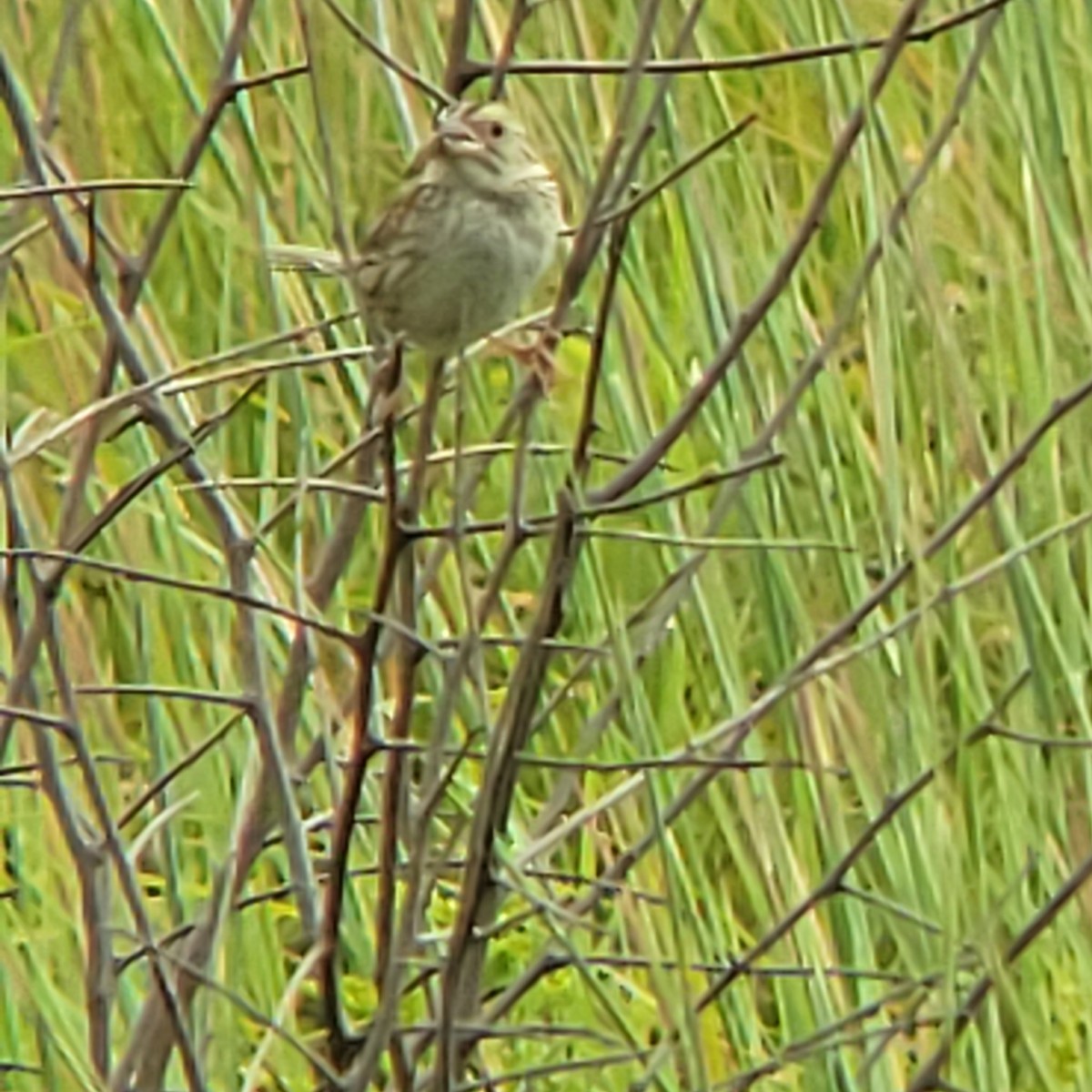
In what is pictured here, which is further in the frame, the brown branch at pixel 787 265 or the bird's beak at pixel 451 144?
the bird's beak at pixel 451 144

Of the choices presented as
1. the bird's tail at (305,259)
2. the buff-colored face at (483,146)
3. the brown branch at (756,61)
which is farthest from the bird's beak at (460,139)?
the brown branch at (756,61)

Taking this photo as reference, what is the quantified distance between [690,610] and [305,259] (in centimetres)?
36

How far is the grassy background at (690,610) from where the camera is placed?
140 centimetres

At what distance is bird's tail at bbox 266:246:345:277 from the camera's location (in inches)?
64.7

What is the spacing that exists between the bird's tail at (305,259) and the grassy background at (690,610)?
0.09 feet

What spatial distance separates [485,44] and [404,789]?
0.51 m

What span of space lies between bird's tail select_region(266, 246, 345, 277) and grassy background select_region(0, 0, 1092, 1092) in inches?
1.1

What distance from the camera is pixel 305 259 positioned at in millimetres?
1670

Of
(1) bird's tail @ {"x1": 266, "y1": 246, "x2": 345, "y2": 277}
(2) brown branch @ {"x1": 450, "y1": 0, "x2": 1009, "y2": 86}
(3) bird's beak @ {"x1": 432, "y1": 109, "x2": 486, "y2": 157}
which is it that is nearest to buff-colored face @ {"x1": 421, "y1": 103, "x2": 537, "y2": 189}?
(3) bird's beak @ {"x1": 432, "y1": 109, "x2": 486, "y2": 157}

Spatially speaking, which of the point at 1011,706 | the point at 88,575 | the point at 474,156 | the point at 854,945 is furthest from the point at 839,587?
the point at 88,575

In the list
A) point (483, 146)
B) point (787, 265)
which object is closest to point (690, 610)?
point (483, 146)

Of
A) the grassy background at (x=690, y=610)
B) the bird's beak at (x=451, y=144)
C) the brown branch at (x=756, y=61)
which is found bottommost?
the grassy background at (x=690, y=610)

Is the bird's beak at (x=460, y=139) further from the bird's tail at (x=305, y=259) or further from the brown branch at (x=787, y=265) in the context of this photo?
the brown branch at (x=787, y=265)

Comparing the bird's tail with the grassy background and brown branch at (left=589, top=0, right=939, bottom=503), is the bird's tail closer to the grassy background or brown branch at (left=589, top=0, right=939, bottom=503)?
the grassy background
